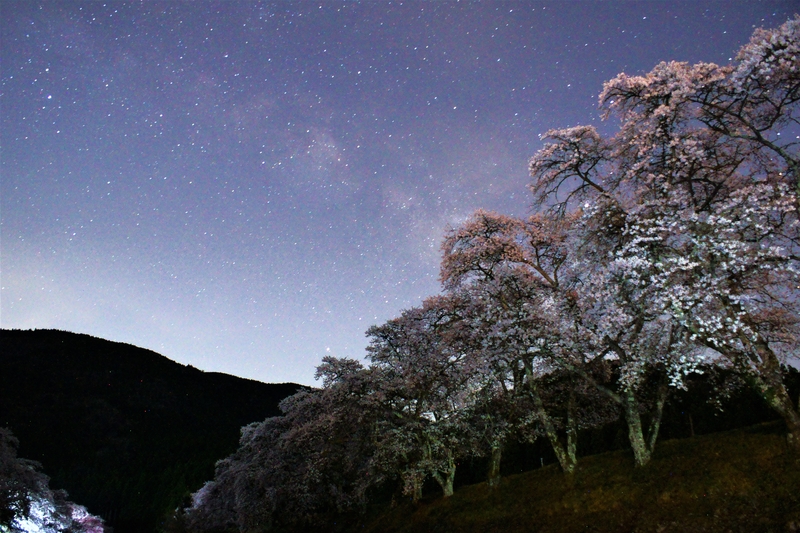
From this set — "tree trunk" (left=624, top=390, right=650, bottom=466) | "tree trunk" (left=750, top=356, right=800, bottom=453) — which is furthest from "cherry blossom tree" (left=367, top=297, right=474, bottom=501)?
"tree trunk" (left=750, top=356, right=800, bottom=453)

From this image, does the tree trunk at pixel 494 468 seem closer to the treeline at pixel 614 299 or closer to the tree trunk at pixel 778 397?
the treeline at pixel 614 299

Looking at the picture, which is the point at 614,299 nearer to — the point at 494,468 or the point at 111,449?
the point at 494,468

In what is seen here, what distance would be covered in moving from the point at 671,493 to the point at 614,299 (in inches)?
295

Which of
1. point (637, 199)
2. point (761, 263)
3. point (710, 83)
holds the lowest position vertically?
point (761, 263)

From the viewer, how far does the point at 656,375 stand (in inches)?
1262

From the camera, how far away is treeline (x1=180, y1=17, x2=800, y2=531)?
15.6 metres

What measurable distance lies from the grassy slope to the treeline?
1.34 m

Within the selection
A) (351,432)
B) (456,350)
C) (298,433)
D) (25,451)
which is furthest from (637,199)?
(25,451)

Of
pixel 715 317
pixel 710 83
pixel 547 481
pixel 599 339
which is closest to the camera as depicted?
pixel 715 317

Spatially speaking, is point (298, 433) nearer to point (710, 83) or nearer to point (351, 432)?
point (351, 432)

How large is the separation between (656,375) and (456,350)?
15.5 metres

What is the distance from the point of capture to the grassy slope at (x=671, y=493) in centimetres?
1440

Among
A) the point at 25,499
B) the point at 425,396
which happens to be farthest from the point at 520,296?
the point at 25,499

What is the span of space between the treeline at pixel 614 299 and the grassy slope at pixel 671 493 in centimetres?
134
